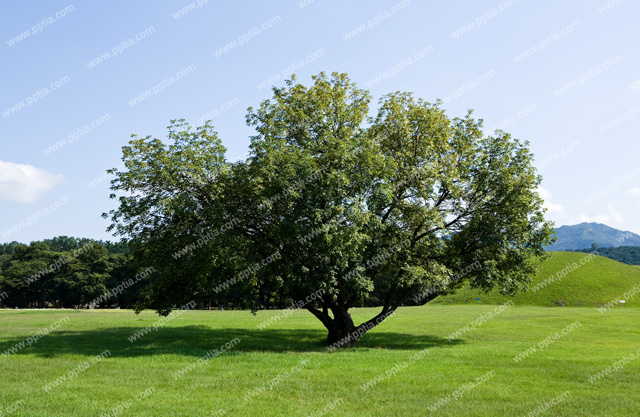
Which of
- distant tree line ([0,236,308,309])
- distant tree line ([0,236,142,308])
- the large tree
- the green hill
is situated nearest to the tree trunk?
the large tree

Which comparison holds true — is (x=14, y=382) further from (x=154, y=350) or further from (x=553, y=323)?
(x=553, y=323)

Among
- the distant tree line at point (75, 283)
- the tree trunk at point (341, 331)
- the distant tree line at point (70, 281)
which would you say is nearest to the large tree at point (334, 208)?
the tree trunk at point (341, 331)

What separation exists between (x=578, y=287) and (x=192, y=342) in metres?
102

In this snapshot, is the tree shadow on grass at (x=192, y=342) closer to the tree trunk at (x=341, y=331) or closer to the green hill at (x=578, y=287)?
the tree trunk at (x=341, y=331)

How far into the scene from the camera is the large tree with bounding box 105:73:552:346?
77.9ft

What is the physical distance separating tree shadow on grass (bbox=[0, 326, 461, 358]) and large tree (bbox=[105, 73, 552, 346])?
2.57 metres

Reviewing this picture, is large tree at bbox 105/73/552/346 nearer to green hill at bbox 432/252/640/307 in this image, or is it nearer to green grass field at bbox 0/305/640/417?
green grass field at bbox 0/305/640/417

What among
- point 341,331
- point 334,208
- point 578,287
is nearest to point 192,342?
point 341,331

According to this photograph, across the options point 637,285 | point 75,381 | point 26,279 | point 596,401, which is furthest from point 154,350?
point 637,285

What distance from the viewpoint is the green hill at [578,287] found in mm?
97250

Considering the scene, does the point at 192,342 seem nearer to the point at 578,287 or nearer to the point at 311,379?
the point at 311,379

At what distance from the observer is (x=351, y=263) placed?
25.8 m

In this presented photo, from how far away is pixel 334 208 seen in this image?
23.5 metres

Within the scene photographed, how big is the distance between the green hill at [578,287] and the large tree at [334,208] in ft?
223
